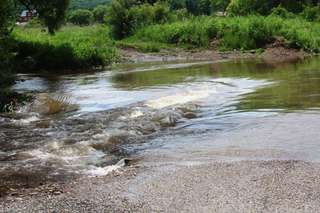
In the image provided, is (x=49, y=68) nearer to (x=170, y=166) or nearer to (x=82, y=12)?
(x=170, y=166)

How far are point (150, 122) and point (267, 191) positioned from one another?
590cm

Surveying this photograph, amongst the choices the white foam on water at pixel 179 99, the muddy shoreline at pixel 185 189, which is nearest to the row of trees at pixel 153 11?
the white foam on water at pixel 179 99

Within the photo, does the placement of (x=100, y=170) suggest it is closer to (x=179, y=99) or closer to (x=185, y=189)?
(x=185, y=189)

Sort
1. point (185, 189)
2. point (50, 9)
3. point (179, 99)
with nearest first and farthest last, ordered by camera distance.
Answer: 1. point (185, 189)
2. point (179, 99)
3. point (50, 9)

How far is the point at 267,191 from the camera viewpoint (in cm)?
740

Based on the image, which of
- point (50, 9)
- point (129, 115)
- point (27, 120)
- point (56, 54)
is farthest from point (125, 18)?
point (129, 115)

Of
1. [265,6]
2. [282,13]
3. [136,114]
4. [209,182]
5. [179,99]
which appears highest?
[265,6]

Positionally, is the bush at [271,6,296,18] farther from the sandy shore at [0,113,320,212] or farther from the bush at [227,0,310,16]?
the sandy shore at [0,113,320,212]

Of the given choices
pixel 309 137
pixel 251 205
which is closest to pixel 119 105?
pixel 309 137

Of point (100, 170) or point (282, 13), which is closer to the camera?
point (100, 170)

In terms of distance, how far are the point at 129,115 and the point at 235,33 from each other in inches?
1129

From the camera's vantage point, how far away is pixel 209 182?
7973 millimetres

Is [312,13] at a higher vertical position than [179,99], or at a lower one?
higher

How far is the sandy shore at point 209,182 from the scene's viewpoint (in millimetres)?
7020
